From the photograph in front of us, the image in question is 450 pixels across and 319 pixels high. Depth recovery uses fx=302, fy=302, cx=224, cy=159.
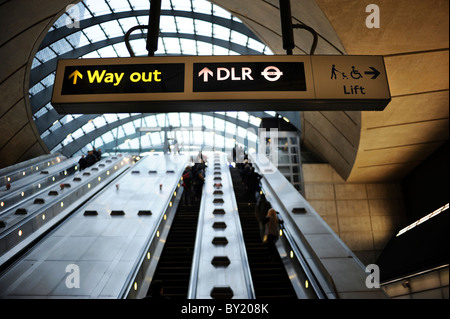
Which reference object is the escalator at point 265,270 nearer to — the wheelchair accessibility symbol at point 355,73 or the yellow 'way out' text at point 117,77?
the wheelchair accessibility symbol at point 355,73

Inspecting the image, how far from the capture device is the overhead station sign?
353 cm

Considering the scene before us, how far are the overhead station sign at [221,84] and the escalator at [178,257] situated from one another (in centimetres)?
367

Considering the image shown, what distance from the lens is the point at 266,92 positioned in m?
3.54

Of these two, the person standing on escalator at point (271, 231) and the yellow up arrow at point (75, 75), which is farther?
the person standing on escalator at point (271, 231)

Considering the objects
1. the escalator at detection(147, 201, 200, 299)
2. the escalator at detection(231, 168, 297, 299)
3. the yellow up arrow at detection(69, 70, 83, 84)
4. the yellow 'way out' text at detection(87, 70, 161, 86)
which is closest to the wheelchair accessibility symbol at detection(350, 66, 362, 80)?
the yellow 'way out' text at detection(87, 70, 161, 86)

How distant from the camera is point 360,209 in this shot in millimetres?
17625

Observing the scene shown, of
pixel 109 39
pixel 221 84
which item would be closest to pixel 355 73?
pixel 221 84

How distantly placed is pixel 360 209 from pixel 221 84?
1658 centimetres

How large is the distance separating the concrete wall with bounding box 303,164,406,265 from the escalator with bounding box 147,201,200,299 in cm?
998

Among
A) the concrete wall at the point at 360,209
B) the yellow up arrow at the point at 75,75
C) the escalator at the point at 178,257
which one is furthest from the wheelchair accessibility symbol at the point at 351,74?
the concrete wall at the point at 360,209

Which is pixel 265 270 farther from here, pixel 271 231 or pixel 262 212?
pixel 262 212

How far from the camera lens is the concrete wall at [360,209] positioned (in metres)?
17.0
